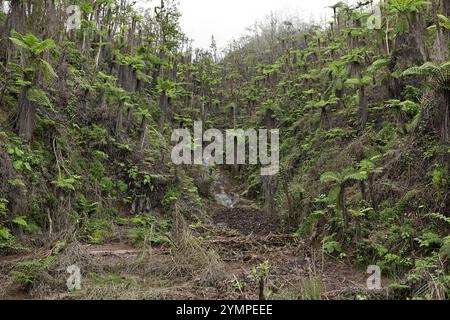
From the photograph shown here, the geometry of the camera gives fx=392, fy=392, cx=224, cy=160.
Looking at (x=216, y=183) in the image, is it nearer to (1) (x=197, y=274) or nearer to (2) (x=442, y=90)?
(1) (x=197, y=274)

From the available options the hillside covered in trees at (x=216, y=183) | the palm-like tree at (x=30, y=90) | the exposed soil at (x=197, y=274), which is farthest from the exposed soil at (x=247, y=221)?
the palm-like tree at (x=30, y=90)

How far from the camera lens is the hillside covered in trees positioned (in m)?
7.37

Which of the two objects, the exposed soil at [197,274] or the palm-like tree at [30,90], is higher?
the palm-like tree at [30,90]

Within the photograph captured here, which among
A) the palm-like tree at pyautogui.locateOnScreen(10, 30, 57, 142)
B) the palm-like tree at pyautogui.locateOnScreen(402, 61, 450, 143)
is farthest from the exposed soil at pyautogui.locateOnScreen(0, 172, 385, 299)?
the palm-like tree at pyautogui.locateOnScreen(10, 30, 57, 142)

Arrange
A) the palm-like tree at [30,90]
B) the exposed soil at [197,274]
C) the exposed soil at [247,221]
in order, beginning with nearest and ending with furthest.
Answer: the exposed soil at [197,274] → the palm-like tree at [30,90] → the exposed soil at [247,221]

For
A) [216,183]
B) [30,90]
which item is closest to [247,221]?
[216,183]

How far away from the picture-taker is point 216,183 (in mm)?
18578

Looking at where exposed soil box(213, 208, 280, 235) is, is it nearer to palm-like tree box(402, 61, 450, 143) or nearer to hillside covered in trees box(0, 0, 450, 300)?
hillside covered in trees box(0, 0, 450, 300)

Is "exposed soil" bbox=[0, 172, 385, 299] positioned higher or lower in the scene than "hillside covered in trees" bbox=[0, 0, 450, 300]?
lower

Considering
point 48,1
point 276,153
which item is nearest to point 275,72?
point 276,153

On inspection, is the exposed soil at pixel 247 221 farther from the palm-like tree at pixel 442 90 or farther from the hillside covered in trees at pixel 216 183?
the palm-like tree at pixel 442 90

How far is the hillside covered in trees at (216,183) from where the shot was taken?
7367mm

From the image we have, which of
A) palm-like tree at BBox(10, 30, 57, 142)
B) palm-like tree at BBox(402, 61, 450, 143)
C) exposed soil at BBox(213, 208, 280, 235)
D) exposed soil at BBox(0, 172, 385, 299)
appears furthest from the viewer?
exposed soil at BBox(213, 208, 280, 235)

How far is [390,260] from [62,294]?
616 cm
